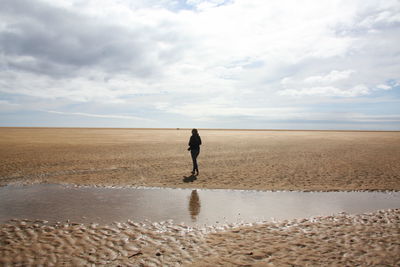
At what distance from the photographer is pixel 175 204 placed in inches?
374

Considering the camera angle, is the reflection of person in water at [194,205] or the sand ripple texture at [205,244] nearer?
the sand ripple texture at [205,244]

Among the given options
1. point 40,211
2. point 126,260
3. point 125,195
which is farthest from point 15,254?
point 125,195

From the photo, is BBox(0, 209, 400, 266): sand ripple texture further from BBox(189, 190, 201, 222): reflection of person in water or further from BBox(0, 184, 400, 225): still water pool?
BBox(189, 190, 201, 222): reflection of person in water

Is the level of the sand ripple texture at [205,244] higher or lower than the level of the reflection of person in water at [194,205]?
higher

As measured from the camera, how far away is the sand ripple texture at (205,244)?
521 centimetres

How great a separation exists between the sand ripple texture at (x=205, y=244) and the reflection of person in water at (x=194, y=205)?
1.06m

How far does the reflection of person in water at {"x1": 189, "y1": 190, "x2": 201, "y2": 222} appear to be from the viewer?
27.2 feet

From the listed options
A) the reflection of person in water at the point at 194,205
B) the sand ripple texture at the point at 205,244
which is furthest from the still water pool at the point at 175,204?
the sand ripple texture at the point at 205,244

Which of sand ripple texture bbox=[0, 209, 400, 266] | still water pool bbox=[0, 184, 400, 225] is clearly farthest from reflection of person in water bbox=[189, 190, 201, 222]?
sand ripple texture bbox=[0, 209, 400, 266]

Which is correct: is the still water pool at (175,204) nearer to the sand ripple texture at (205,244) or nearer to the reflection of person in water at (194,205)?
the reflection of person in water at (194,205)

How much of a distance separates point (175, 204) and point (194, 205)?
0.72m

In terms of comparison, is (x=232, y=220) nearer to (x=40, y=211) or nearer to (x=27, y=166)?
(x=40, y=211)

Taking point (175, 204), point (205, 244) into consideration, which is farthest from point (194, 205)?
point (205, 244)

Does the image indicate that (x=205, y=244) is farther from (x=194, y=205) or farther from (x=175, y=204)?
(x=175, y=204)
